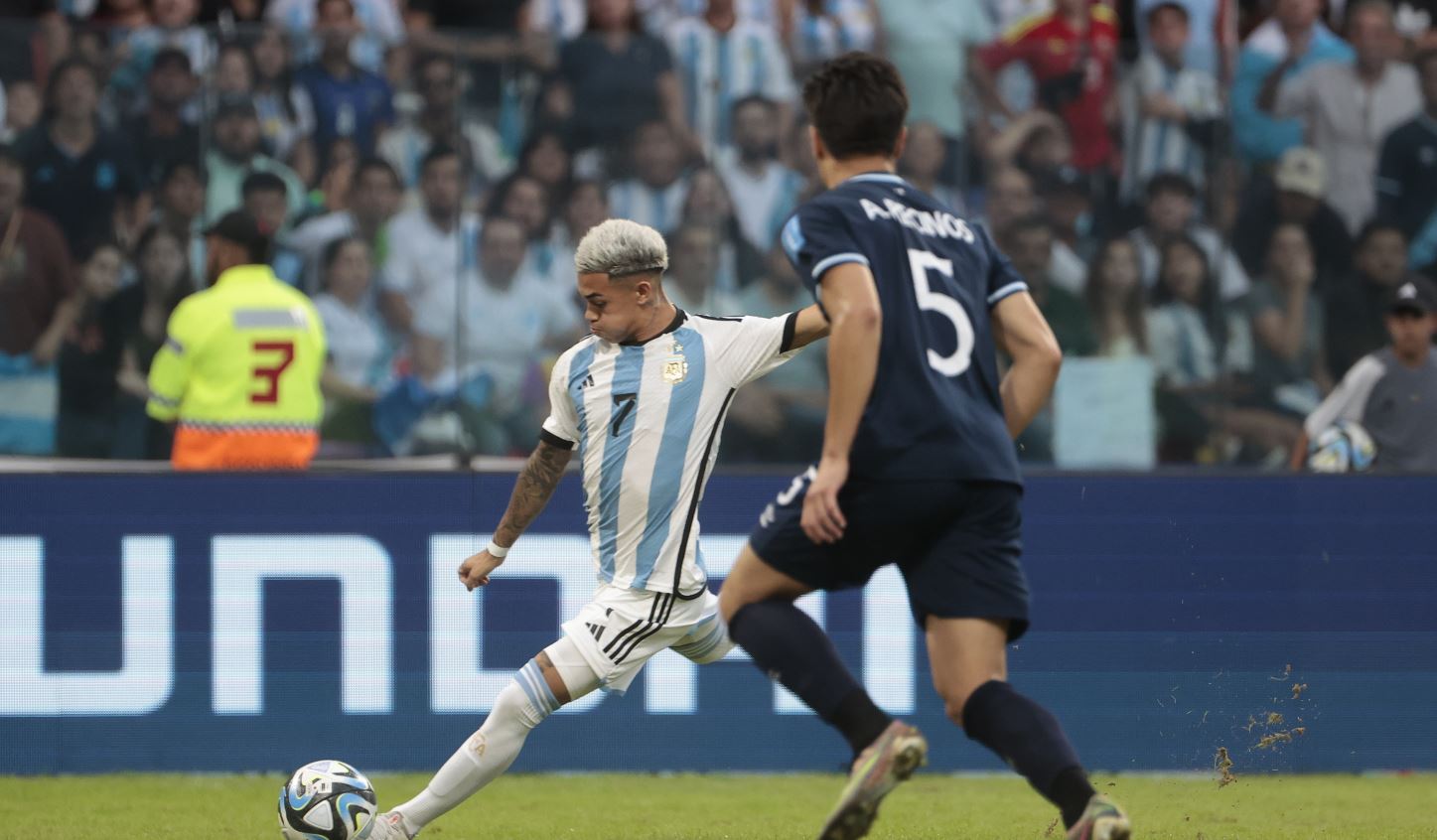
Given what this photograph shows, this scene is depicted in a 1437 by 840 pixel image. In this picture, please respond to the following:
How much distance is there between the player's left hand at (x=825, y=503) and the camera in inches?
182

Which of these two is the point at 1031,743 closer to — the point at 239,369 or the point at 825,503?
the point at 825,503

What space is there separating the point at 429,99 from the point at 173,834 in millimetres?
4284

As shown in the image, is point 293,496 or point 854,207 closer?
point 854,207

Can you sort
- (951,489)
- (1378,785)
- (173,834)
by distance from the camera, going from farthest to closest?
1. (1378,785)
2. (173,834)
3. (951,489)

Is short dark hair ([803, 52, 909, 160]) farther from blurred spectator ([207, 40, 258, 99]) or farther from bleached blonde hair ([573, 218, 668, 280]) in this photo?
blurred spectator ([207, 40, 258, 99])

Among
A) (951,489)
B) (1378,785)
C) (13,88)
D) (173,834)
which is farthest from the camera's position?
(13,88)

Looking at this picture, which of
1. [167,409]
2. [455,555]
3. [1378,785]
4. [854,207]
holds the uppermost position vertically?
[854,207]

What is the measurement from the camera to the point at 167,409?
862 cm

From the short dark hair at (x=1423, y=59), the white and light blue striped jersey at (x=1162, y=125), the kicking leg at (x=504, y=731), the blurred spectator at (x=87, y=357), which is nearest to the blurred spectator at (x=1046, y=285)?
the white and light blue striped jersey at (x=1162, y=125)

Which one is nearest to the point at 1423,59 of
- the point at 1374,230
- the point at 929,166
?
the point at 1374,230

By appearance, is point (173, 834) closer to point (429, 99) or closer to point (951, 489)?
point (951, 489)

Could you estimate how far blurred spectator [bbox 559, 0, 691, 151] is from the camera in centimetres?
980

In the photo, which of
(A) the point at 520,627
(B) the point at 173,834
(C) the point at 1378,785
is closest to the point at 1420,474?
(C) the point at 1378,785

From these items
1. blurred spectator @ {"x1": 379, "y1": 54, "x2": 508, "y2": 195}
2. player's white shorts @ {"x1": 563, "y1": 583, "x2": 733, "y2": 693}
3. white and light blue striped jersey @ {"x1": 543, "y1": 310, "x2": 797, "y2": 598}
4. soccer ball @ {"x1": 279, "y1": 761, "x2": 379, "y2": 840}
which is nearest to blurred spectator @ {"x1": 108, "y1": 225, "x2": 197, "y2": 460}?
blurred spectator @ {"x1": 379, "y1": 54, "x2": 508, "y2": 195}
